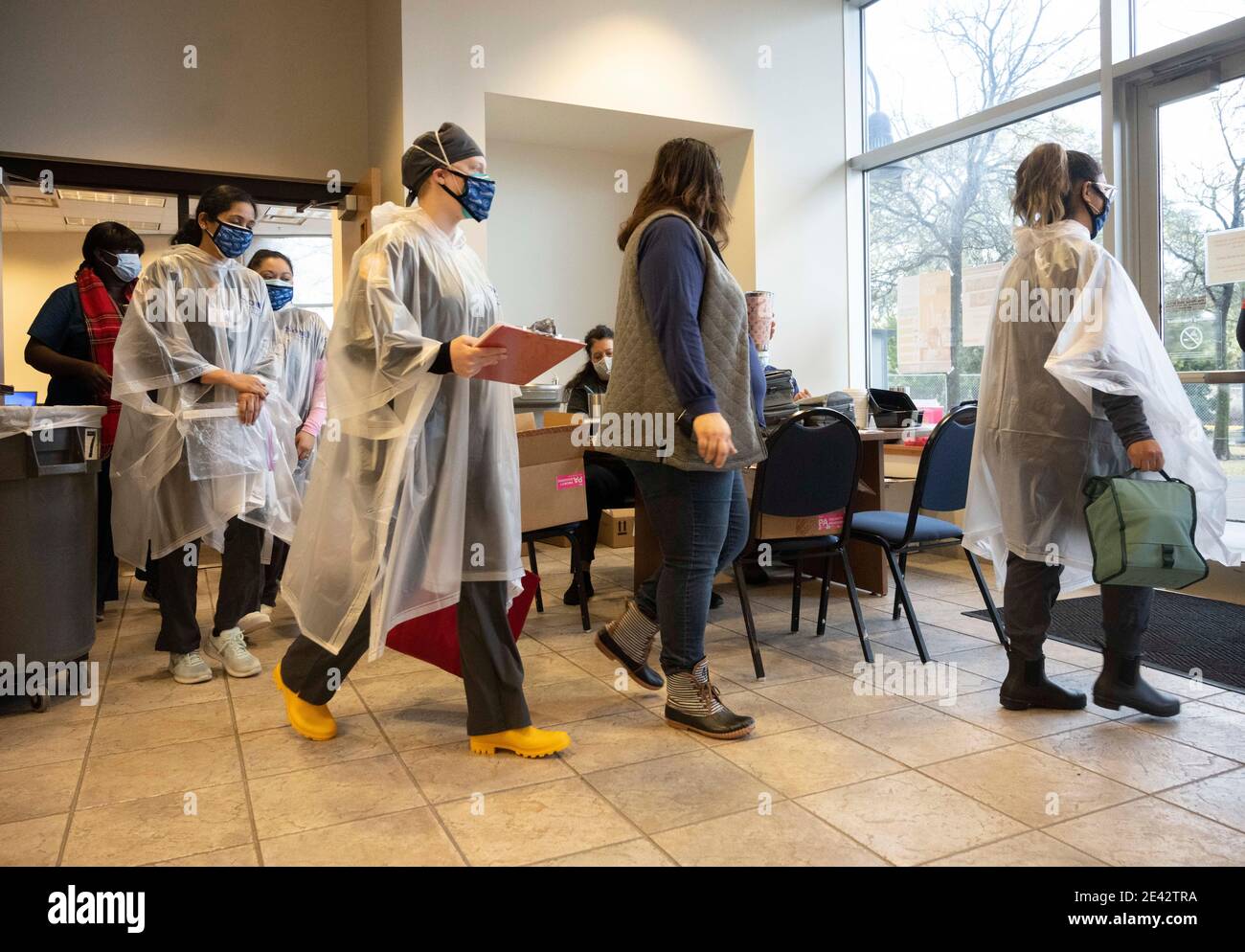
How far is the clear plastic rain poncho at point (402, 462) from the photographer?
6.55 feet

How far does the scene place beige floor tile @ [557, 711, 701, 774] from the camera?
83.4 inches

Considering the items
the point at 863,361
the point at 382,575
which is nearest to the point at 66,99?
the point at 382,575

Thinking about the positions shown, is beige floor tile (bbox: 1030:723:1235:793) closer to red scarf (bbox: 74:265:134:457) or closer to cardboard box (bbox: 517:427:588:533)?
cardboard box (bbox: 517:427:588:533)

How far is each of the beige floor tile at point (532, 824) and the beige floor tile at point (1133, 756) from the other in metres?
1.08

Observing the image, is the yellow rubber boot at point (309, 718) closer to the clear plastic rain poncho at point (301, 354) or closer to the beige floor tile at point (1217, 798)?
the clear plastic rain poncho at point (301, 354)

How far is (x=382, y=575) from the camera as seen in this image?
79.2 inches

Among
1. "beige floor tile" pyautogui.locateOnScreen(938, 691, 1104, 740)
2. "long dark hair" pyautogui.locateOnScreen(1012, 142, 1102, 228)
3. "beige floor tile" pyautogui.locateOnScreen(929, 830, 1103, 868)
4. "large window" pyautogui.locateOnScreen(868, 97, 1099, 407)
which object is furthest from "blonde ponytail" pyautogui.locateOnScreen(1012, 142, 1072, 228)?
"large window" pyautogui.locateOnScreen(868, 97, 1099, 407)

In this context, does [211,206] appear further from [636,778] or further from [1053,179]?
[1053,179]

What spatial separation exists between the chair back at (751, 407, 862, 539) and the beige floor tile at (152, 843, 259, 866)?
5.70ft

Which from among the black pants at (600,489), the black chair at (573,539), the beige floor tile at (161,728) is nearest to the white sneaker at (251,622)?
the beige floor tile at (161,728)

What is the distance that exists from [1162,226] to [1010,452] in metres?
A: 2.44
